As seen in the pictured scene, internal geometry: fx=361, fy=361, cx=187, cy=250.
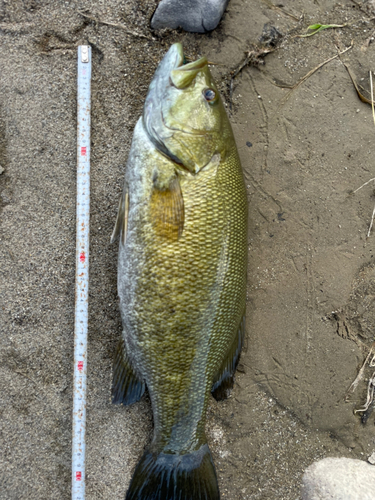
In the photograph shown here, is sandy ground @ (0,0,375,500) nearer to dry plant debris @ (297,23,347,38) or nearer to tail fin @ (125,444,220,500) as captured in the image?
dry plant debris @ (297,23,347,38)

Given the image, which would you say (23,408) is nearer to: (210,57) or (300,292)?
(300,292)

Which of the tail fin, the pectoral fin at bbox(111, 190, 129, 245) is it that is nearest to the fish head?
the pectoral fin at bbox(111, 190, 129, 245)

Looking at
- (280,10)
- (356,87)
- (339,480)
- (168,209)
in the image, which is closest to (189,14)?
(280,10)

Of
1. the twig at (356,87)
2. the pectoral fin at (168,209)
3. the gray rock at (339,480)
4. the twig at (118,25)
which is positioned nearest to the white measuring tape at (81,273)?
the twig at (118,25)

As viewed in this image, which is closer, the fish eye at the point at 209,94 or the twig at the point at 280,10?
the fish eye at the point at 209,94

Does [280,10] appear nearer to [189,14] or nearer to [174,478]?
[189,14]

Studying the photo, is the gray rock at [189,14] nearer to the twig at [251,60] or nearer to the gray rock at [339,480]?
the twig at [251,60]

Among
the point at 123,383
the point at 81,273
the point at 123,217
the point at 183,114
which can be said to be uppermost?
the point at 183,114
